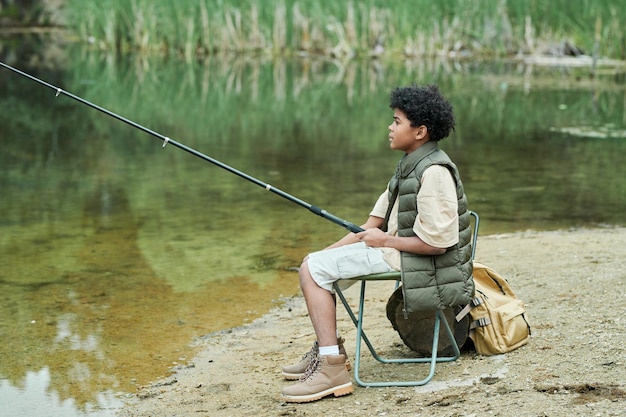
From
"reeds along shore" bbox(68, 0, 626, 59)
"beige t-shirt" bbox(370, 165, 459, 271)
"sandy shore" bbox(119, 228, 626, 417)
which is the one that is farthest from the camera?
"reeds along shore" bbox(68, 0, 626, 59)

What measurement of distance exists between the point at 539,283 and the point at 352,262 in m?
1.75

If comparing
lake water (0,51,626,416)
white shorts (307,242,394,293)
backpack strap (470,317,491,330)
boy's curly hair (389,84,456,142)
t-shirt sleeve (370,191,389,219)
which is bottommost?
lake water (0,51,626,416)

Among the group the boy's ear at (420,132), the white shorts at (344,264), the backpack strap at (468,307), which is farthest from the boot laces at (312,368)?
the boy's ear at (420,132)

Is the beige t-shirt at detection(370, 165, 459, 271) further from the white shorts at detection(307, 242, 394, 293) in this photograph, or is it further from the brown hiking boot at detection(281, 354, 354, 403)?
the brown hiking boot at detection(281, 354, 354, 403)

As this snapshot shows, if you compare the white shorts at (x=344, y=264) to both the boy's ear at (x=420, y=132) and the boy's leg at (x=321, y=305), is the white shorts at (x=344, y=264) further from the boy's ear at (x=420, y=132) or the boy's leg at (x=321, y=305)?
the boy's ear at (x=420, y=132)

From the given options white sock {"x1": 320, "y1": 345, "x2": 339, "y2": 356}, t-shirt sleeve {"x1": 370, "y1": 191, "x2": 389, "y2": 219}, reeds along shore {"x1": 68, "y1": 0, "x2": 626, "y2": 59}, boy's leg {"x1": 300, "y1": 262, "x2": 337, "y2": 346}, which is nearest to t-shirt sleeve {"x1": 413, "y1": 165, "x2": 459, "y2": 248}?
t-shirt sleeve {"x1": 370, "y1": 191, "x2": 389, "y2": 219}

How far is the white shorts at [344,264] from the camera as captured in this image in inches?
147

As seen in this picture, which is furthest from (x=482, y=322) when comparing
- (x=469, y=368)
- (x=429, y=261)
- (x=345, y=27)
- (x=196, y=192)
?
(x=345, y=27)

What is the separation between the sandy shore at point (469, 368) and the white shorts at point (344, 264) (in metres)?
0.44

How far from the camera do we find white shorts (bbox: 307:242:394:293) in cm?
374

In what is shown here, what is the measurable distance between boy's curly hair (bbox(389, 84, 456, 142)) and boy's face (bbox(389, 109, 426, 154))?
16 millimetres

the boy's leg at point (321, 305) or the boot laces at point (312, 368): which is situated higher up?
the boy's leg at point (321, 305)

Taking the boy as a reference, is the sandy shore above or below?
below

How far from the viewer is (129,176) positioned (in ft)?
29.7
